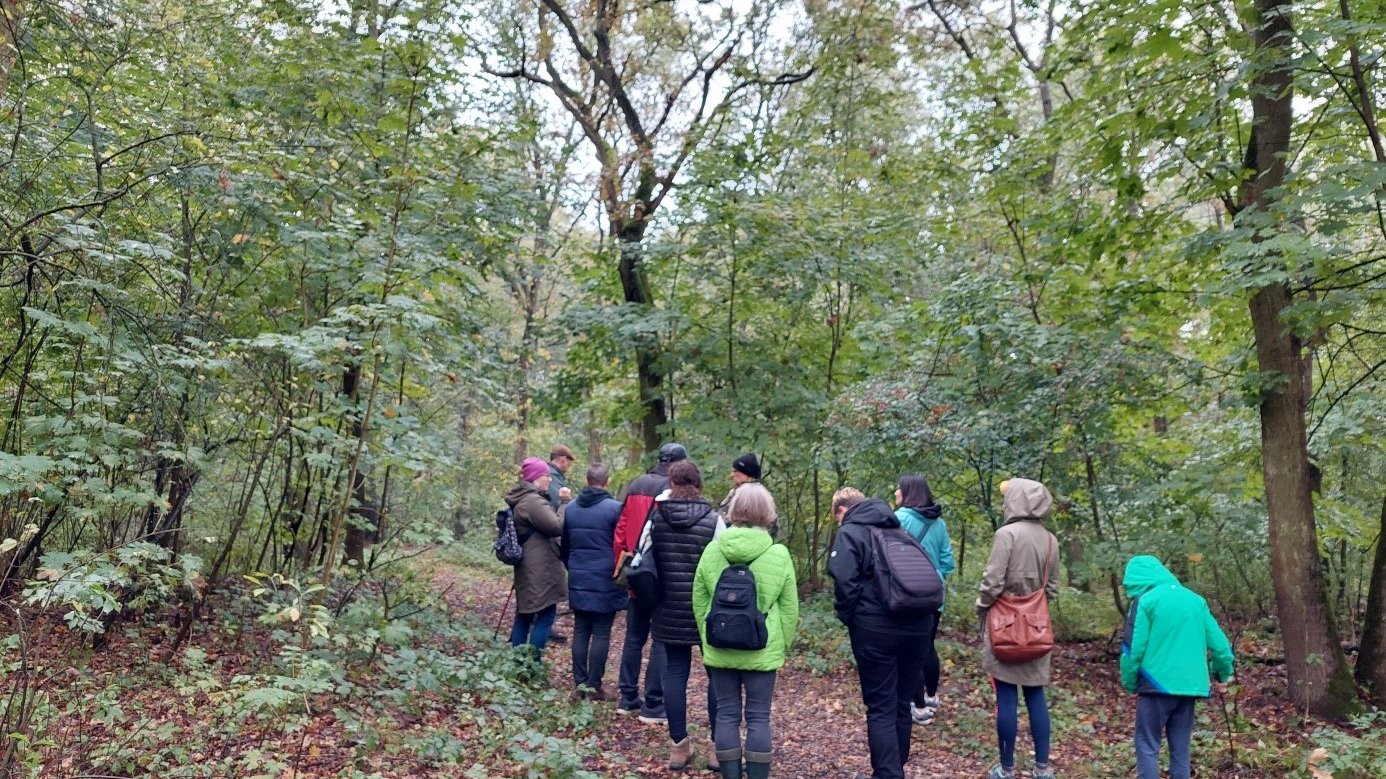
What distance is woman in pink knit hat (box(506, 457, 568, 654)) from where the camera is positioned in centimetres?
733

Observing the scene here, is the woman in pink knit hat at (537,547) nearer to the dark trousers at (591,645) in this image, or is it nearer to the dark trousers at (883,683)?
the dark trousers at (591,645)

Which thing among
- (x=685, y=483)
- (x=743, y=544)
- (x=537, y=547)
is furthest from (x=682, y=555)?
(x=537, y=547)

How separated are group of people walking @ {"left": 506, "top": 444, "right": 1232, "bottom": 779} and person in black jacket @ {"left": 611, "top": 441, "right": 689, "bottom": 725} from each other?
0.05 ft

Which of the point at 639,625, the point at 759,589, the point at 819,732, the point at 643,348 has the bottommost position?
the point at 819,732

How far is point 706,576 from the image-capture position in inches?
198

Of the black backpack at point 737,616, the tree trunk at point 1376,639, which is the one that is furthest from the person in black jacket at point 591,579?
the tree trunk at point 1376,639

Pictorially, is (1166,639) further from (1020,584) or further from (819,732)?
(819,732)

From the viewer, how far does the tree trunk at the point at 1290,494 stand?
6.90 metres

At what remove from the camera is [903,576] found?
5023 mm

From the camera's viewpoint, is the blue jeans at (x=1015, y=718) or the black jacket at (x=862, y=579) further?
the blue jeans at (x=1015, y=718)

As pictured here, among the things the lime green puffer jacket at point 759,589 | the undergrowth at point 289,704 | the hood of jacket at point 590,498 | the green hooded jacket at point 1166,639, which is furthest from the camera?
the hood of jacket at point 590,498

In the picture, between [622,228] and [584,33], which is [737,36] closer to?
[584,33]

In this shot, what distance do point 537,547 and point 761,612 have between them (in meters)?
3.09

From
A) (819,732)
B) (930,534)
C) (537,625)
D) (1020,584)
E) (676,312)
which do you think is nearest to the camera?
(1020,584)
